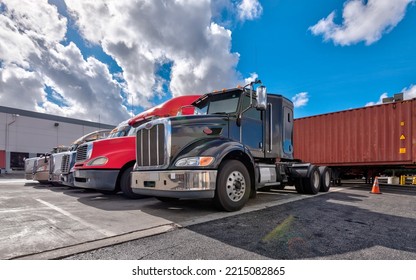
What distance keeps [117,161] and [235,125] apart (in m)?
3.17

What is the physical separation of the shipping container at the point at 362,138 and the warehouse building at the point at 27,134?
31.3m

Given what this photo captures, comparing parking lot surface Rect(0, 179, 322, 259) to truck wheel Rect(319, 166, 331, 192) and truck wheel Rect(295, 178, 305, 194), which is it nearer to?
truck wheel Rect(295, 178, 305, 194)

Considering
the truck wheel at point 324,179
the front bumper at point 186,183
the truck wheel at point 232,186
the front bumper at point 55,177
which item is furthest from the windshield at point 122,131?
the truck wheel at point 324,179

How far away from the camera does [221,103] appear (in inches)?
215

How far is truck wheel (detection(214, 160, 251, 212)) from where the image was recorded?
421 centimetres

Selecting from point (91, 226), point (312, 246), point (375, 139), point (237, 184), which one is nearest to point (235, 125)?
point (237, 184)

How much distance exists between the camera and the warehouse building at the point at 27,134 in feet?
90.5

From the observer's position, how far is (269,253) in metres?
2.50

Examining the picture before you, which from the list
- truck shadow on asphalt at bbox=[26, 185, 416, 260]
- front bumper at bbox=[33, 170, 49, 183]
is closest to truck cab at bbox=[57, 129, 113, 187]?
front bumper at bbox=[33, 170, 49, 183]

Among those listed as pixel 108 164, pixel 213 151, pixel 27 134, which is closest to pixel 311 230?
pixel 213 151

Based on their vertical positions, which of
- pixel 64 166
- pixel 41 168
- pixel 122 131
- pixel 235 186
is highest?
pixel 122 131

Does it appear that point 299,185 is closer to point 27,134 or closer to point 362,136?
point 362,136

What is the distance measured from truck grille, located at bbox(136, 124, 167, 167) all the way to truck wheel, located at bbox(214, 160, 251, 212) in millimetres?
1053

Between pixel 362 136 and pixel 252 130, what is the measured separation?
7.16 metres
